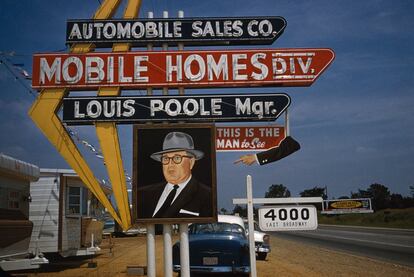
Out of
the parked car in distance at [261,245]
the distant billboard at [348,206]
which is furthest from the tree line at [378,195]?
the parked car in distance at [261,245]

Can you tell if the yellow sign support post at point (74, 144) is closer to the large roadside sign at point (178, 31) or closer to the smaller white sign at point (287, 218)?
the large roadside sign at point (178, 31)

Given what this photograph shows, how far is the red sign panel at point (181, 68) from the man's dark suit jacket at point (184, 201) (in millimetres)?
2418

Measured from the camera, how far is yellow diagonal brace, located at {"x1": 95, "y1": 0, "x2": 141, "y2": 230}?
404 inches

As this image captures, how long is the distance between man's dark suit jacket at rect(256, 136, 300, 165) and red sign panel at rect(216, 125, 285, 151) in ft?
1.49

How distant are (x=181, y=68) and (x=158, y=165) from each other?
238 centimetres

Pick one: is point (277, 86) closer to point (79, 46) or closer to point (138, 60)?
point (138, 60)

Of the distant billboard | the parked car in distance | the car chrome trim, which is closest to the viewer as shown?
the car chrome trim

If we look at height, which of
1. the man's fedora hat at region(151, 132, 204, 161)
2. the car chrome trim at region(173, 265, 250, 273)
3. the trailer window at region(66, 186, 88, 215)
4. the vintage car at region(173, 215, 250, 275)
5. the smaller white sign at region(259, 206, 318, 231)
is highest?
the man's fedora hat at region(151, 132, 204, 161)

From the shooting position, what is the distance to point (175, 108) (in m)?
10.0

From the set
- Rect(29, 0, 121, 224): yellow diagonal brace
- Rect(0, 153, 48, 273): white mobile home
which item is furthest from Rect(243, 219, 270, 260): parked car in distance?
Rect(29, 0, 121, 224): yellow diagonal brace

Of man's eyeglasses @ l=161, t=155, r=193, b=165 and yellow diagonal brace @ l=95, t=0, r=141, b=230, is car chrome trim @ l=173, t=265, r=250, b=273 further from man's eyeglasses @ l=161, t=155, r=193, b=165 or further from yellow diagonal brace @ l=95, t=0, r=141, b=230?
man's eyeglasses @ l=161, t=155, r=193, b=165

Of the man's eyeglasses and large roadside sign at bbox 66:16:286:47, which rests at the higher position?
large roadside sign at bbox 66:16:286:47

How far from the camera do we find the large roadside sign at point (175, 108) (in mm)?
9961

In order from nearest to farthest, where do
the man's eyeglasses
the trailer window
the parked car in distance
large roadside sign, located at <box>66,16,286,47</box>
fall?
the man's eyeglasses → large roadside sign, located at <box>66,16,286,47</box> → the trailer window → the parked car in distance
